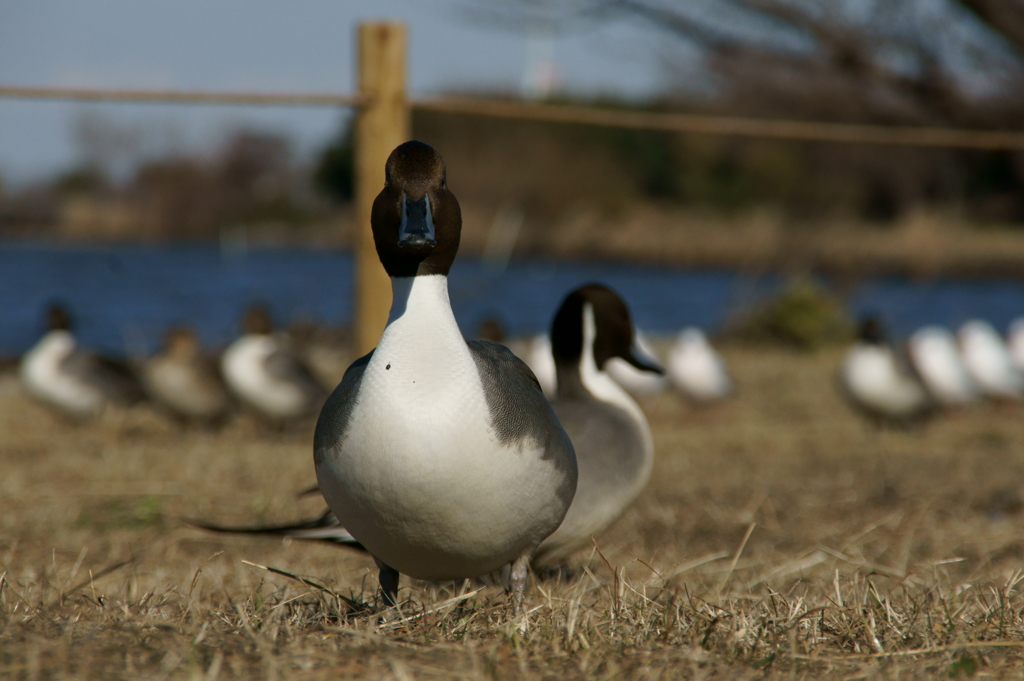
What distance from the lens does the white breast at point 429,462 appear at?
68.5 inches

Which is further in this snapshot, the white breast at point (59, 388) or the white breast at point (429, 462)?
the white breast at point (59, 388)

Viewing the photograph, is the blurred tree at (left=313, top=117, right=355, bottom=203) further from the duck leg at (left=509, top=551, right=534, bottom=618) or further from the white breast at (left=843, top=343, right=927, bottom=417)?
the duck leg at (left=509, top=551, right=534, bottom=618)

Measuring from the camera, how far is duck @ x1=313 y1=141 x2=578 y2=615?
175 cm

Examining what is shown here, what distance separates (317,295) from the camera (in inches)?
541

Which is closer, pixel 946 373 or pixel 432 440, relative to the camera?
pixel 432 440

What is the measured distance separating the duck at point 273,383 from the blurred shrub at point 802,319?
618cm

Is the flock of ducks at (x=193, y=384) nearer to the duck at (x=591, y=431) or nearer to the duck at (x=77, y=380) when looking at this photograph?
the duck at (x=77, y=380)

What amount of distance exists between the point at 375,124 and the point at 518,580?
2.21 metres

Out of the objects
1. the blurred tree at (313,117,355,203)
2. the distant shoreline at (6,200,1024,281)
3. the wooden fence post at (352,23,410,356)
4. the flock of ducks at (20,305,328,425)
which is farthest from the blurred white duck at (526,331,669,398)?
the blurred tree at (313,117,355,203)

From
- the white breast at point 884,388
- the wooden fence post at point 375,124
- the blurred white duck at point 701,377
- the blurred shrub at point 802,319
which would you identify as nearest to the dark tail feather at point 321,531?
the wooden fence post at point 375,124

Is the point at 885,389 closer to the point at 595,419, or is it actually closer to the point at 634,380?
the point at 634,380

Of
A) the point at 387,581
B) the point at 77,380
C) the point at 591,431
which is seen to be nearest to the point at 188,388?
the point at 77,380

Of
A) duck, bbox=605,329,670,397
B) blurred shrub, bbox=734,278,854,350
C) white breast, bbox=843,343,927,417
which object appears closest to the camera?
white breast, bbox=843,343,927,417

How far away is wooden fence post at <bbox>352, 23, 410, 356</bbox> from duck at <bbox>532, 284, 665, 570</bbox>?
80 centimetres
